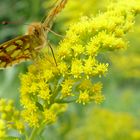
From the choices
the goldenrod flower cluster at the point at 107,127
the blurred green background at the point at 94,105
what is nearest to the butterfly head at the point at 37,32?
the blurred green background at the point at 94,105

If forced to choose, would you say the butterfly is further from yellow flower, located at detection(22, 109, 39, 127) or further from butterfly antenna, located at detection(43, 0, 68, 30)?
yellow flower, located at detection(22, 109, 39, 127)

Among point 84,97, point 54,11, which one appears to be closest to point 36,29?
point 54,11

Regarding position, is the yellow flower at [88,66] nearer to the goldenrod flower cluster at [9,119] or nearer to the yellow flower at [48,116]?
the yellow flower at [48,116]

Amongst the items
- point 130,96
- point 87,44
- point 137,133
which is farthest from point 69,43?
point 130,96

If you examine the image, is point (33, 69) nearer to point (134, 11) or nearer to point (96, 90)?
point (96, 90)

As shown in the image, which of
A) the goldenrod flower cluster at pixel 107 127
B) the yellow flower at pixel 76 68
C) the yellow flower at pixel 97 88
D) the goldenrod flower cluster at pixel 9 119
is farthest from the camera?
the goldenrod flower cluster at pixel 107 127

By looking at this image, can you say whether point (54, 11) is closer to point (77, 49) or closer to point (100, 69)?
point (77, 49)

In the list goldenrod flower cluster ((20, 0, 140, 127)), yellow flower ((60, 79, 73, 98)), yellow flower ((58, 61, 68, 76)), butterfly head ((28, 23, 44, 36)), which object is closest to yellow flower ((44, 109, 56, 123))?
goldenrod flower cluster ((20, 0, 140, 127))

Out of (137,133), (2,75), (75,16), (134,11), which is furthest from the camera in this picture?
(2,75)
